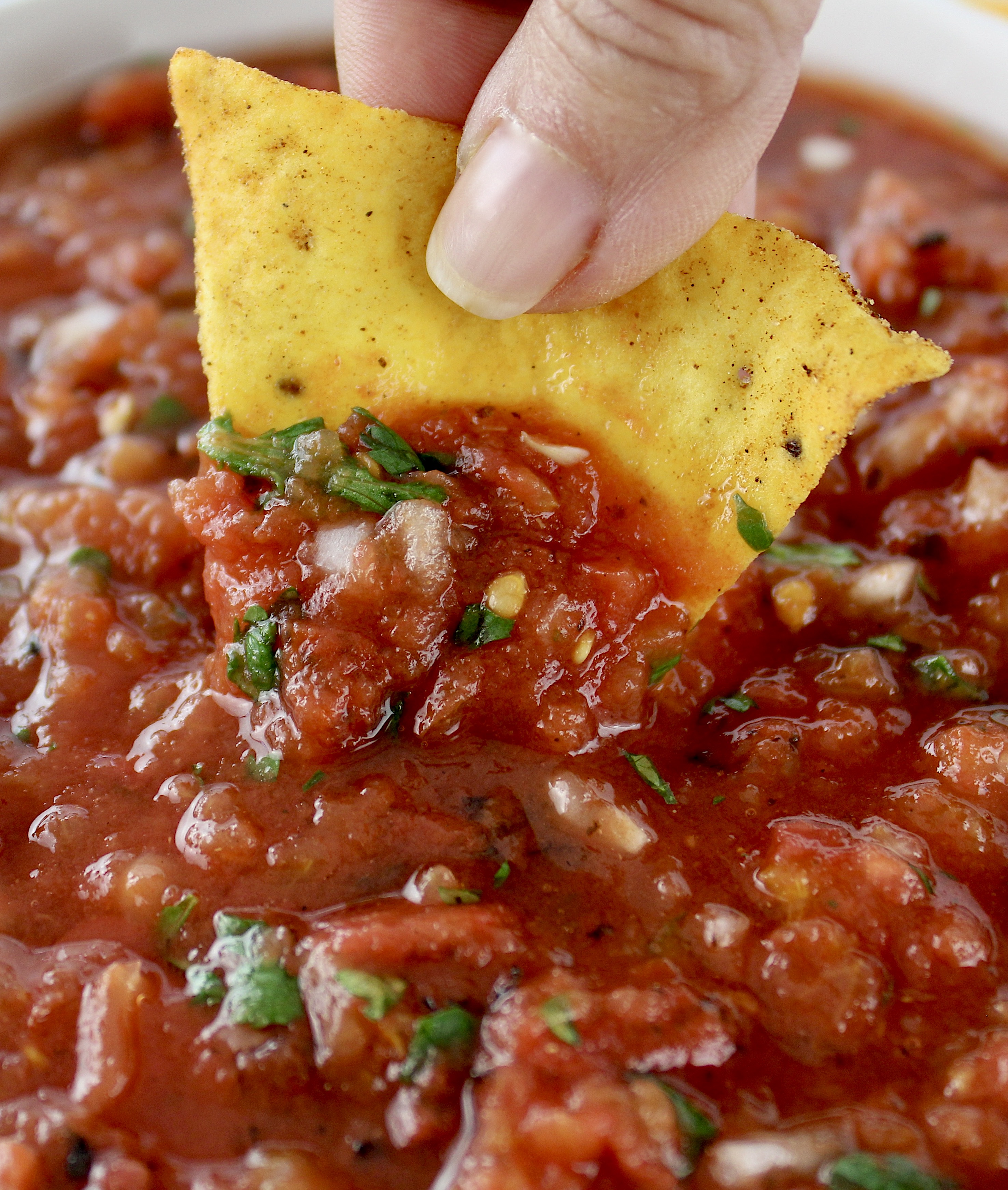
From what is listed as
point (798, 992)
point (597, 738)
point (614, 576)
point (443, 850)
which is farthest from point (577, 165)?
point (798, 992)

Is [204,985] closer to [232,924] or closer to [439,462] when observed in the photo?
[232,924]

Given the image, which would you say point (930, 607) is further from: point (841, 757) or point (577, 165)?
point (577, 165)

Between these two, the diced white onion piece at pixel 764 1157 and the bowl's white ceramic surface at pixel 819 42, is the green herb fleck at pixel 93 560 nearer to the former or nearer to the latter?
the diced white onion piece at pixel 764 1157

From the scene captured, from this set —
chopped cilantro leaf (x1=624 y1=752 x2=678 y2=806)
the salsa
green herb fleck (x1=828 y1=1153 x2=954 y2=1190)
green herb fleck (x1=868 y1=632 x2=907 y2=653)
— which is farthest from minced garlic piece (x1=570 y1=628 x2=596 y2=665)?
green herb fleck (x1=828 y1=1153 x2=954 y2=1190)

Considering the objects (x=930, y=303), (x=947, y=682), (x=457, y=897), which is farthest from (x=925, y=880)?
(x=930, y=303)

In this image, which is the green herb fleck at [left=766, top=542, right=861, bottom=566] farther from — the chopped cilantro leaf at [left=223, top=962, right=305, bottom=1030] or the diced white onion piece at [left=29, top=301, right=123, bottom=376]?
the diced white onion piece at [left=29, top=301, right=123, bottom=376]

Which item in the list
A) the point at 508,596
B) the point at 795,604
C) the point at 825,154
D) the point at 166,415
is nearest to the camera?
the point at 508,596
